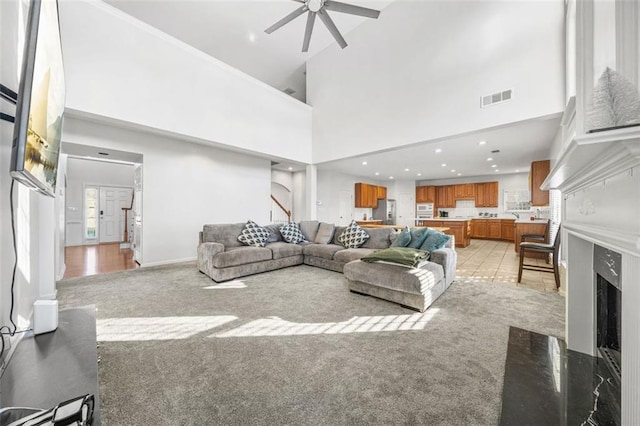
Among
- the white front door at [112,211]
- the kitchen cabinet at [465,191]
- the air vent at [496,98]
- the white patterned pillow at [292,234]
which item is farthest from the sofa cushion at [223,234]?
the kitchen cabinet at [465,191]

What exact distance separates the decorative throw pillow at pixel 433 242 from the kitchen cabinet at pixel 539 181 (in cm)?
328

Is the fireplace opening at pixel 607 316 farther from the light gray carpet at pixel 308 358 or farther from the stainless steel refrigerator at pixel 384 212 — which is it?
the stainless steel refrigerator at pixel 384 212

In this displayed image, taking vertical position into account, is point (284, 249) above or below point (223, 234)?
below

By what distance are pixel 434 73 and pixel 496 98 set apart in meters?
1.21

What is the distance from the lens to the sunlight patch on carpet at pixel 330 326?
7.07 feet

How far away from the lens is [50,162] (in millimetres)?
1263

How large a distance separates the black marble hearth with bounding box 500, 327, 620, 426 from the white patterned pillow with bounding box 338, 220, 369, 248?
2721mm

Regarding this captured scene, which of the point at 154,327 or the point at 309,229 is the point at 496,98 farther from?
the point at 154,327

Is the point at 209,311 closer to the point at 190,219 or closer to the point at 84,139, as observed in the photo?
the point at 190,219

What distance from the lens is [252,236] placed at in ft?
14.8

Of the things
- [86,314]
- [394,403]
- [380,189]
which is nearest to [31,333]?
[86,314]

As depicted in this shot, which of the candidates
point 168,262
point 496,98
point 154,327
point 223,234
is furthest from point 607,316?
point 168,262

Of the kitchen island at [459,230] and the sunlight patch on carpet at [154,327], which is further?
the kitchen island at [459,230]

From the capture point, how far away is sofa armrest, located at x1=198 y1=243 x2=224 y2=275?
377 cm
